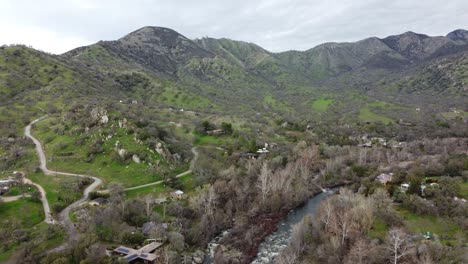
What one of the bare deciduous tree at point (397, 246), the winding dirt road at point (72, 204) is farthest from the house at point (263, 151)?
the bare deciduous tree at point (397, 246)

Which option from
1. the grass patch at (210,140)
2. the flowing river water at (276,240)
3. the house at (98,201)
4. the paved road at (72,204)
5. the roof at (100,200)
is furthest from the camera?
the grass patch at (210,140)

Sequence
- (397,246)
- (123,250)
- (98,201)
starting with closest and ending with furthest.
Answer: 1. (397,246)
2. (123,250)
3. (98,201)

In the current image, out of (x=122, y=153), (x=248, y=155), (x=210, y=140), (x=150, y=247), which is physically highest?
(x=122, y=153)

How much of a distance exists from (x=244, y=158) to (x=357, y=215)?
42.2m

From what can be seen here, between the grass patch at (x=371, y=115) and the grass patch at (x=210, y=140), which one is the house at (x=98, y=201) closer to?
the grass patch at (x=210, y=140)

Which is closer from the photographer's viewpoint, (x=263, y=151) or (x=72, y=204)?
(x=72, y=204)

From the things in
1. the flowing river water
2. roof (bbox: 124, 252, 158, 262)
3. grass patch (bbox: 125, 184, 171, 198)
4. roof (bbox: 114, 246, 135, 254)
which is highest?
grass patch (bbox: 125, 184, 171, 198)

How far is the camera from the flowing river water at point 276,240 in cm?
5344

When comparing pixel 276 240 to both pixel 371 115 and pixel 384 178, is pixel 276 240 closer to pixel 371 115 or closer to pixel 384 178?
pixel 384 178

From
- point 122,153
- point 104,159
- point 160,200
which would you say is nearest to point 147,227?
point 160,200

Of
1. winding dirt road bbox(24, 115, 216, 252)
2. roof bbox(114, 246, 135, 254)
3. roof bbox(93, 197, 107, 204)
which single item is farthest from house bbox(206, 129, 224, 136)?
roof bbox(114, 246, 135, 254)

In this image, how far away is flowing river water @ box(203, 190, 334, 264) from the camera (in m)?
53.4

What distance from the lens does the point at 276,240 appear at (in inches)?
2351

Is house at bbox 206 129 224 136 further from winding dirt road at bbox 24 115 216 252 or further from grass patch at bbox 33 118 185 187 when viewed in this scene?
grass patch at bbox 33 118 185 187
